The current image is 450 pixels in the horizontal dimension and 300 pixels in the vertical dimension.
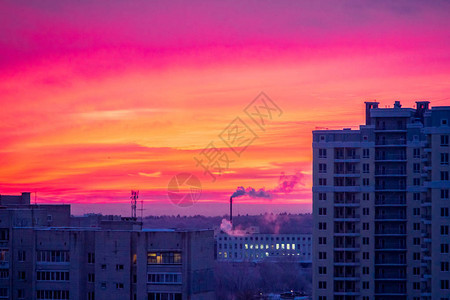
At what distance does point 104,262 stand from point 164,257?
4774 millimetres

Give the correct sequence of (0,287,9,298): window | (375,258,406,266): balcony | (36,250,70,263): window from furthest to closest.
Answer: (375,258,406,266): balcony
(0,287,9,298): window
(36,250,70,263): window

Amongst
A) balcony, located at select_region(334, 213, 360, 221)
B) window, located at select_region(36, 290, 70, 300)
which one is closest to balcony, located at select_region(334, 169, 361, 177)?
balcony, located at select_region(334, 213, 360, 221)

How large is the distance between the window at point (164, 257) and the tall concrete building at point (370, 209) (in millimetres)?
18313

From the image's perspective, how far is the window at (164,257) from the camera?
72.6 m

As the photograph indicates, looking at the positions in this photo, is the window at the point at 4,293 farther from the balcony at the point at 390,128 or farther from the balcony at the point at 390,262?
the balcony at the point at 390,128

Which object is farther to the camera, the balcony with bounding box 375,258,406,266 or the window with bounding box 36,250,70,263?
the balcony with bounding box 375,258,406,266

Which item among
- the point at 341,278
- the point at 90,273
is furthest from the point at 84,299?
the point at 341,278

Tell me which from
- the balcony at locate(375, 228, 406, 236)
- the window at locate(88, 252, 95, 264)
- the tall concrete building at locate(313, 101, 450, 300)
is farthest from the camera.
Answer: the balcony at locate(375, 228, 406, 236)

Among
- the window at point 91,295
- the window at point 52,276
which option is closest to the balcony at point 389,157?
the window at point 91,295

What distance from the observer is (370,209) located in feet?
287

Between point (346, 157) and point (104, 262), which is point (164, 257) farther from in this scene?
point (346, 157)

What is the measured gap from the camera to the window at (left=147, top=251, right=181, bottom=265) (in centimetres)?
7256

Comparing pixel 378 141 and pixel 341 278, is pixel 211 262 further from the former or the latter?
pixel 378 141

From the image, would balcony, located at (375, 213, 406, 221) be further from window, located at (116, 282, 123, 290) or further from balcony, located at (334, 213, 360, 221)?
window, located at (116, 282, 123, 290)
